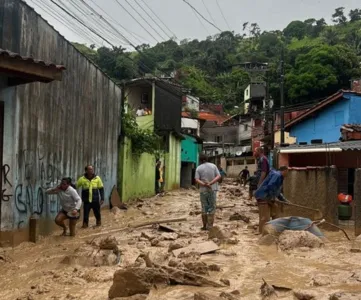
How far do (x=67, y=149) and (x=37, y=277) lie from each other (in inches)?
231

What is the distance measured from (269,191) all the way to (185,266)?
405cm

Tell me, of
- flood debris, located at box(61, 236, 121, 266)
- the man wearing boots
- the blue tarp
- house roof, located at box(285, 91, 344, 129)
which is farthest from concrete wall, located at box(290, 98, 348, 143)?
flood debris, located at box(61, 236, 121, 266)

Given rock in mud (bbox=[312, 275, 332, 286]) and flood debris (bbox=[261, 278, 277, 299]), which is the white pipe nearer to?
rock in mud (bbox=[312, 275, 332, 286])

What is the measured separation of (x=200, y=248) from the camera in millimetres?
7656

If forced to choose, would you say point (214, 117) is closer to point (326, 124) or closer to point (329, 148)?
point (326, 124)

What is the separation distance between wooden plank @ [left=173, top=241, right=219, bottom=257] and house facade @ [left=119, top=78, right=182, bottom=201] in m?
13.6

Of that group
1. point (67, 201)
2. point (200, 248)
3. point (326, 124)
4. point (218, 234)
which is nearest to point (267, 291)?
point (200, 248)

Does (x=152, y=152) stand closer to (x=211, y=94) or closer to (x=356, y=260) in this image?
(x=356, y=260)

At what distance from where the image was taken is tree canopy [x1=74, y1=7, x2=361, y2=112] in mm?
38406

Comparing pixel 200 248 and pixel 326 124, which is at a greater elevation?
pixel 326 124

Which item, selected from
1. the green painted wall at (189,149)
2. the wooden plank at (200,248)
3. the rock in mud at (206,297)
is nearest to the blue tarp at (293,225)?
the wooden plank at (200,248)

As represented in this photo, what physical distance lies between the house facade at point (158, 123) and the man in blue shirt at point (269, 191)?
1205 centimetres

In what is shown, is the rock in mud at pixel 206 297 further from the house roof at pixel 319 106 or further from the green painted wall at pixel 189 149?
the green painted wall at pixel 189 149


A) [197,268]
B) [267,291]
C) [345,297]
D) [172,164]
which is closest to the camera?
[345,297]
